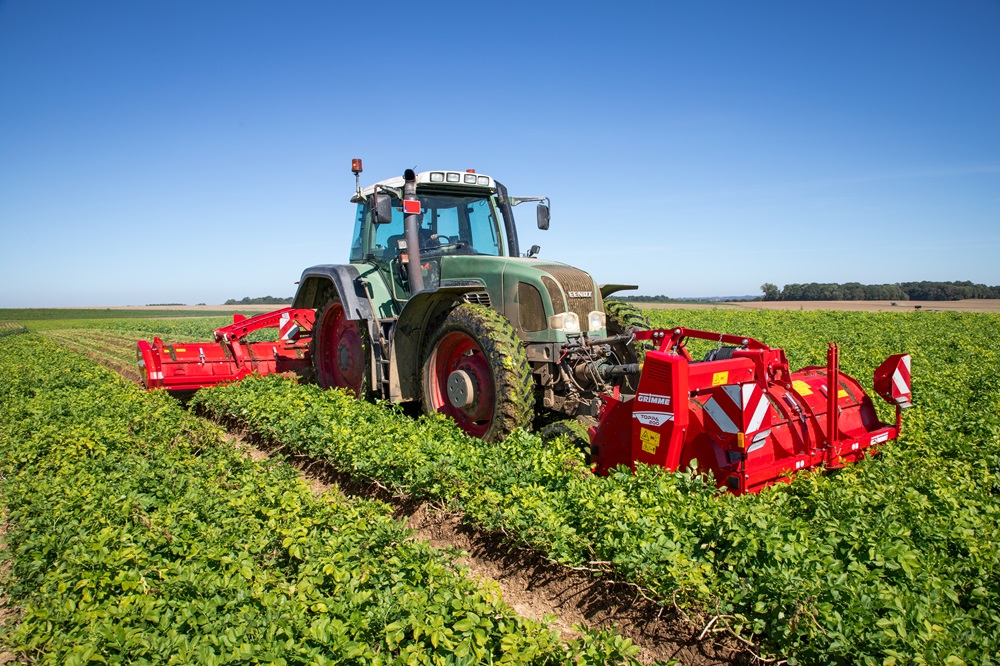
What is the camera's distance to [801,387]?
5184 mm

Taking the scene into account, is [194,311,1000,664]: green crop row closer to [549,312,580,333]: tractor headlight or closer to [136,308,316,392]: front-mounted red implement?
[549,312,580,333]: tractor headlight

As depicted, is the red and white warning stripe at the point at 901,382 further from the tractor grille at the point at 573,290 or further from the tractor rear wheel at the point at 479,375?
the tractor rear wheel at the point at 479,375

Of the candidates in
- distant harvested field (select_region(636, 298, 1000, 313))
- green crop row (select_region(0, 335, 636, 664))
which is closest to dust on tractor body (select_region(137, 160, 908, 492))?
green crop row (select_region(0, 335, 636, 664))

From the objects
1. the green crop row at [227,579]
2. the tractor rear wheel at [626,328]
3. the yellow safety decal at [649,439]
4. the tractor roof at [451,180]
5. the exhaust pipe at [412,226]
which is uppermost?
the tractor roof at [451,180]

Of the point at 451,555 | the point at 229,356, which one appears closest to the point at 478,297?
the point at 451,555

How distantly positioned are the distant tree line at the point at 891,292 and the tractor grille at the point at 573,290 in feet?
170

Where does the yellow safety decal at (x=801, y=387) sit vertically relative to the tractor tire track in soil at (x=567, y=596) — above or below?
above

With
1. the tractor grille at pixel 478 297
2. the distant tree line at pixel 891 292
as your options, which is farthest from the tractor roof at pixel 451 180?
the distant tree line at pixel 891 292

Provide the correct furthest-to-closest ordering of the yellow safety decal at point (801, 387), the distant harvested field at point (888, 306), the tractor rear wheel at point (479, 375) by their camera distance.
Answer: the distant harvested field at point (888, 306), the tractor rear wheel at point (479, 375), the yellow safety decal at point (801, 387)

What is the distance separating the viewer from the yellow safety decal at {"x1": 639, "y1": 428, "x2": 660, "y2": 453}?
4594mm

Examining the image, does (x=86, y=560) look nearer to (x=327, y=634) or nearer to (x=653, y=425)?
(x=327, y=634)

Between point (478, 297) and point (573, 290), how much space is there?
1.00 metres

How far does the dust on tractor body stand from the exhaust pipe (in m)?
0.01

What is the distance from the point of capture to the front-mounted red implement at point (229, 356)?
344 inches
